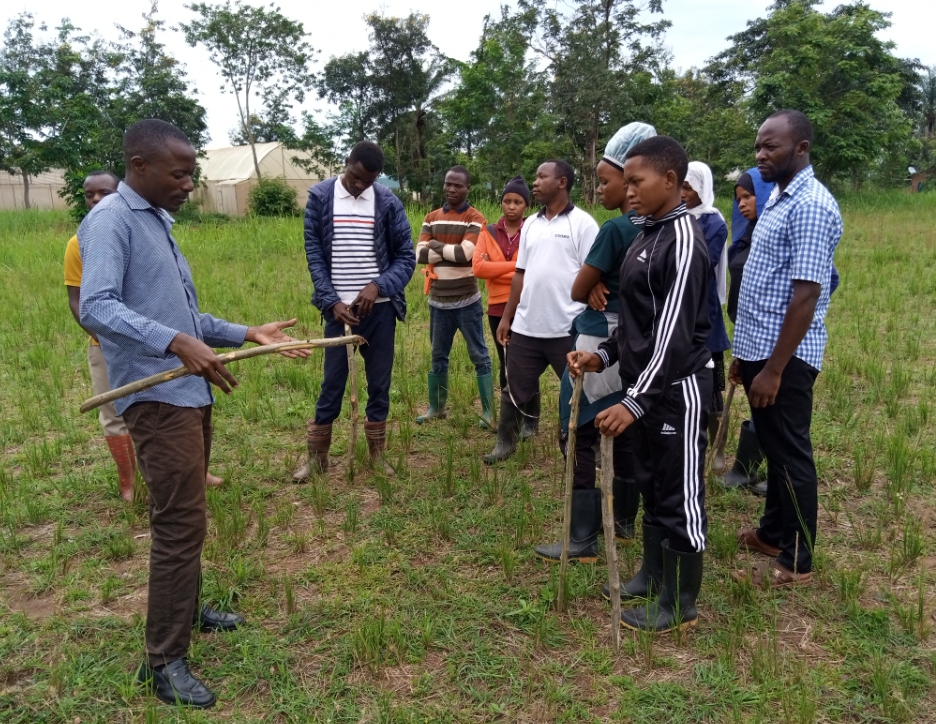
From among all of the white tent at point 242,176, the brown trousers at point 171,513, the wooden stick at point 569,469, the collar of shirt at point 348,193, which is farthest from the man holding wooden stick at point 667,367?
the white tent at point 242,176

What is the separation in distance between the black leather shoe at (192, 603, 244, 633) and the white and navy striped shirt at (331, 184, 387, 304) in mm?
2017

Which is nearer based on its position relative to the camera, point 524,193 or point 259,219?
point 524,193

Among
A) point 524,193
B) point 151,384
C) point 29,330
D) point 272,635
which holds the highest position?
point 524,193

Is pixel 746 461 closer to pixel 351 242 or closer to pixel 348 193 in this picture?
pixel 351 242

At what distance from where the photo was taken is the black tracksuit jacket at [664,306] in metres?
2.56

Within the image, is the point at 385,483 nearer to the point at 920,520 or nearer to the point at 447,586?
the point at 447,586

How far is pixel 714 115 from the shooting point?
88.9 ft

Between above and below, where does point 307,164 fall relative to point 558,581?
above

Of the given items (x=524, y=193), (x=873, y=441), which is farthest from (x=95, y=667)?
(x=873, y=441)

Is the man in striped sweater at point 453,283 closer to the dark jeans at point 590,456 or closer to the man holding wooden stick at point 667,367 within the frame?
the dark jeans at point 590,456

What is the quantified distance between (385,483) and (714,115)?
27.1 metres

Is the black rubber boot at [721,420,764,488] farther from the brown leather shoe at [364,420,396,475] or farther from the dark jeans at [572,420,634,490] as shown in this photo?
the brown leather shoe at [364,420,396,475]

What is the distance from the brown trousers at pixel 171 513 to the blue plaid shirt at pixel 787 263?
238 centimetres

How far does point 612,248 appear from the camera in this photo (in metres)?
3.12
